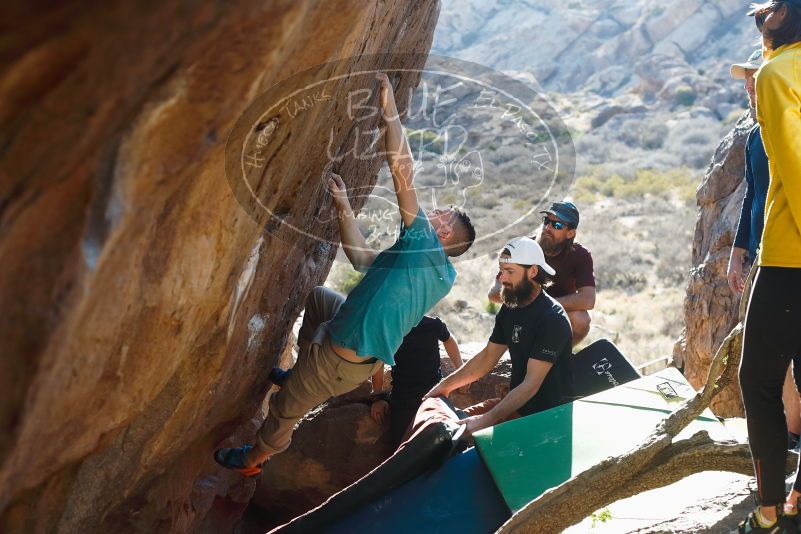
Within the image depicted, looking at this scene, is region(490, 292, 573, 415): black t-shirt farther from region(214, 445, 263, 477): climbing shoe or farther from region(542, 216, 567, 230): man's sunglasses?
region(214, 445, 263, 477): climbing shoe

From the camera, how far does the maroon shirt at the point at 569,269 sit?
260 inches

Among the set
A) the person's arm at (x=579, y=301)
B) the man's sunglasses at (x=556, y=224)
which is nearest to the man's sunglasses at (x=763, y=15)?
the man's sunglasses at (x=556, y=224)

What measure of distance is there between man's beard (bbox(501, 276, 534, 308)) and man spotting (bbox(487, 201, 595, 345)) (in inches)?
30.1

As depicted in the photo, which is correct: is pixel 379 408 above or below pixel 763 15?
below

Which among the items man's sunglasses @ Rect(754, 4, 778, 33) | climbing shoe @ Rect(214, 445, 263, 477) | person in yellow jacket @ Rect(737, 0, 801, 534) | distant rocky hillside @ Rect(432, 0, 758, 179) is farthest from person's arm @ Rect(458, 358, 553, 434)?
distant rocky hillside @ Rect(432, 0, 758, 179)

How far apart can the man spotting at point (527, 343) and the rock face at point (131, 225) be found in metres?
1.33

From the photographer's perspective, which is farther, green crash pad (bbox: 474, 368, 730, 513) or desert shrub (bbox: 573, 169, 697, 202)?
desert shrub (bbox: 573, 169, 697, 202)

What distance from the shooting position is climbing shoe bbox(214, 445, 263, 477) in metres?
5.43

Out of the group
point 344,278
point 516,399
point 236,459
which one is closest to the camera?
point 516,399

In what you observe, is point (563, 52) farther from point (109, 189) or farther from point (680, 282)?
point (109, 189)

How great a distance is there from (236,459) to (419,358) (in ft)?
4.99

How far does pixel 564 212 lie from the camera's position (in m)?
6.46

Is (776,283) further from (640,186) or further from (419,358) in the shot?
(640,186)

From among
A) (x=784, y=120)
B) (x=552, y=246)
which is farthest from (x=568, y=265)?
(x=784, y=120)
